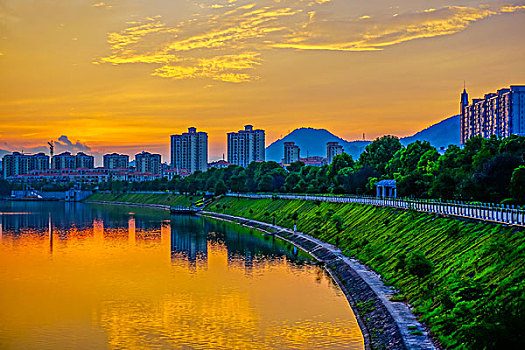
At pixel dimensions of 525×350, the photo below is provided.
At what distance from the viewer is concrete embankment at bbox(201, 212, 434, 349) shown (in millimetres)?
25609

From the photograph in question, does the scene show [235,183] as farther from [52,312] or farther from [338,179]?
[52,312]

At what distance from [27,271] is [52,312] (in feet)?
60.3

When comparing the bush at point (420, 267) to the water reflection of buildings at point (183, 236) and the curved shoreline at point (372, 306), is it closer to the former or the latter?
the curved shoreline at point (372, 306)

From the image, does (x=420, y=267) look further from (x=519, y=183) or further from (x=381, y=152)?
(x=381, y=152)

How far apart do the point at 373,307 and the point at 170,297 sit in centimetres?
1580

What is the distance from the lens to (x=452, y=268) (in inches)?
1245

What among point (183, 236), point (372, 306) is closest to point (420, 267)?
point (372, 306)

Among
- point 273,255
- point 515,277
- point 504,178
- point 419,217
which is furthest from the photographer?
point 273,255

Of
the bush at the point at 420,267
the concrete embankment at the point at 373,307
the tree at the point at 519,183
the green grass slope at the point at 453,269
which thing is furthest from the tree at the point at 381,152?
the bush at the point at 420,267

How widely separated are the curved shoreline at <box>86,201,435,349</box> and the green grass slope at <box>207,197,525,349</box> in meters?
0.76

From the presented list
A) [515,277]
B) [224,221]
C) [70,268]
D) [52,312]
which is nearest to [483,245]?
[515,277]

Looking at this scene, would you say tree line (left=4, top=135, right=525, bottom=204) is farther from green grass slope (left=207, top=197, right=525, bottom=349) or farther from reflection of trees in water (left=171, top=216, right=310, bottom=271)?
reflection of trees in water (left=171, top=216, right=310, bottom=271)

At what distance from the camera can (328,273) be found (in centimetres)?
4866

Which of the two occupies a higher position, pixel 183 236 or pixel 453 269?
pixel 453 269
